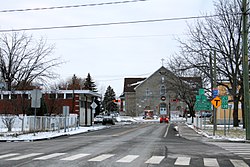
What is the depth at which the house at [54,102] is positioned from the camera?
1639 inches

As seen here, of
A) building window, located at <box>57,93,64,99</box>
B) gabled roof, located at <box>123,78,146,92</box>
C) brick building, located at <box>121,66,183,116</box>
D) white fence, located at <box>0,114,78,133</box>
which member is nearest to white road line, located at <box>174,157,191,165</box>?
white fence, located at <box>0,114,78,133</box>

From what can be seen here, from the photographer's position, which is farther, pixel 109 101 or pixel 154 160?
pixel 109 101

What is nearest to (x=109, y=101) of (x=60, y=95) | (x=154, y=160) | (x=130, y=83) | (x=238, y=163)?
(x=130, y=83)

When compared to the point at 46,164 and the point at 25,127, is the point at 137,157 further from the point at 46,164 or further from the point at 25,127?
the point at 25,127

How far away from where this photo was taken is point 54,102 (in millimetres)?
50500

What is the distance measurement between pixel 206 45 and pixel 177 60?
402 cm

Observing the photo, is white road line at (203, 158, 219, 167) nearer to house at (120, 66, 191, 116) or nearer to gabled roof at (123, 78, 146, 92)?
house at (120, 66, 191, 116)

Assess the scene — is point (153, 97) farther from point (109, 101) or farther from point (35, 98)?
point (35, 98)

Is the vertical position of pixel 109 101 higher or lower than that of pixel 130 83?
lower

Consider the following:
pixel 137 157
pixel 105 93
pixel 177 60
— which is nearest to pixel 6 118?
pixel 177 60

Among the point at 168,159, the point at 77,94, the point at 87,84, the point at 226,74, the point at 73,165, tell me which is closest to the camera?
the point at 73,165

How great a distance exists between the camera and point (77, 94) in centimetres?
5134

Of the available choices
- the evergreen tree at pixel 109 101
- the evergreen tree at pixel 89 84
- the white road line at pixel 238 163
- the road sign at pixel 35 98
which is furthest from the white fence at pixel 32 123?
the evergreen tree at pixel 109 101

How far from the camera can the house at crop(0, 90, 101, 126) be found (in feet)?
137
